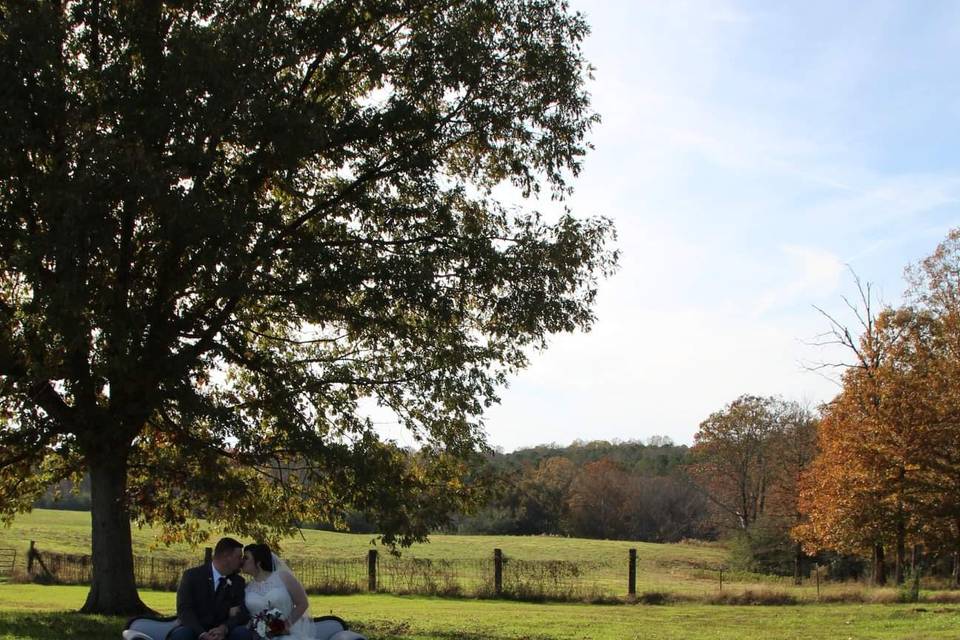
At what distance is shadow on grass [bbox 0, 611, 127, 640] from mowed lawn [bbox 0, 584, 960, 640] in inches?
0.5

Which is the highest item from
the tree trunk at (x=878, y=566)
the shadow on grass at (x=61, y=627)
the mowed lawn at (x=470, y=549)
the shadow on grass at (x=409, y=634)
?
the shadow on grass at (x=61, y=627)

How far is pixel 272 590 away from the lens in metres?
8.62

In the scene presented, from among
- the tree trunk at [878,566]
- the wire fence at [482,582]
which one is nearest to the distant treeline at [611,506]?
the tree trunk at [878,566]

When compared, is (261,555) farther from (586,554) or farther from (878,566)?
(586,554)

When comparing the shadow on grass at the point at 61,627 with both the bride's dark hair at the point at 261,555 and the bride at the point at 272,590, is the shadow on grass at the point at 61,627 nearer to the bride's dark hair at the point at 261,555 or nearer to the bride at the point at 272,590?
the bride at the point at 272,590

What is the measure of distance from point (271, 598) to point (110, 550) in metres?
8.09

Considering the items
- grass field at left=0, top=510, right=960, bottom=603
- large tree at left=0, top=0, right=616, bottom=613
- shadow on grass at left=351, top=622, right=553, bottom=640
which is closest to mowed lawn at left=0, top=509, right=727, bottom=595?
grass field at left=0, top=510, right=960, bottom=603

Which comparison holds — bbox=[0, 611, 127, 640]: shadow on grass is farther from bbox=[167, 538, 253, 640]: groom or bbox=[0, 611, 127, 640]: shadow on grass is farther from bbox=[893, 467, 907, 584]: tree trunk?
bbox=[893, 467, 907, 584]: tree trunk

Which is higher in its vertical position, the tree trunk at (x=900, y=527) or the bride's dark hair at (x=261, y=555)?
the bride's dark hair at (x=261, y=555)

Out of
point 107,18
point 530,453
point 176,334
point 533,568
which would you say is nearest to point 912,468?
point 533,568

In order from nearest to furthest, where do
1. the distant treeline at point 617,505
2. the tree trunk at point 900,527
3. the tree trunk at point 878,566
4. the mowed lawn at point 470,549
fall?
the tree trunk at point 900,527
the tree trunk at point 878,566
the mowed lawn at point 470,549
the distant treeline at point 617,505

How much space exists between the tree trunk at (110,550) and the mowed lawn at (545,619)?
0.61 m

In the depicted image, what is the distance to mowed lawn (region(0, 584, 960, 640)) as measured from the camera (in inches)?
576

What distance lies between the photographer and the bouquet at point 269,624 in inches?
333
